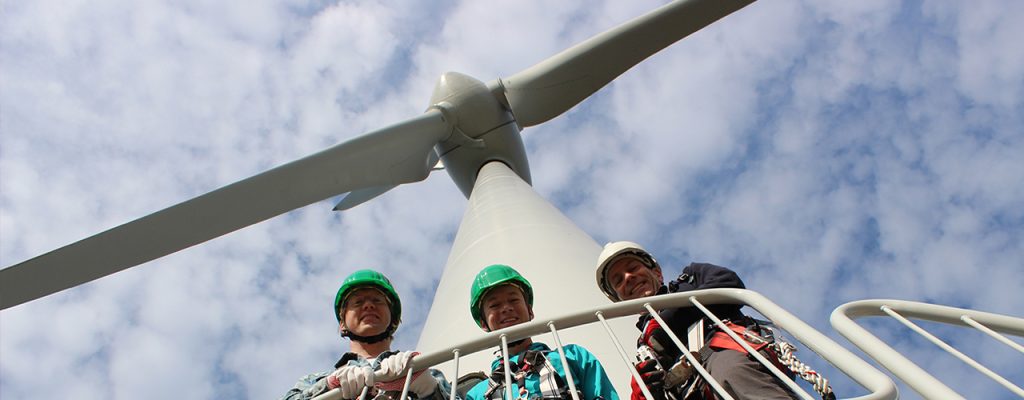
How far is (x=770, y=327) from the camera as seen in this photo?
3.30 m

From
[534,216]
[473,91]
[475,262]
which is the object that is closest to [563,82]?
[473,91]

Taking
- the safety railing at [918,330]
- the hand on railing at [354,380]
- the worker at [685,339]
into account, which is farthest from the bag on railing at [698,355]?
the hand on railing at [354,380]

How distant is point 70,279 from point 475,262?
4230mm

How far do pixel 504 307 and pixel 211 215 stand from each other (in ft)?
16.1

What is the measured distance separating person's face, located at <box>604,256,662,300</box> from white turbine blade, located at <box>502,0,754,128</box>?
7.37 m

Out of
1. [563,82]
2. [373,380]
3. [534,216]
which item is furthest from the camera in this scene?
[563,82]

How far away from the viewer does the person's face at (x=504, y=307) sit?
11.9 ft

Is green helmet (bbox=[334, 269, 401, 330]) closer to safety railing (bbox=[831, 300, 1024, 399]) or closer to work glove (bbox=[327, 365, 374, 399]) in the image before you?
work glove (bbox=[327, 365, 374, 399])

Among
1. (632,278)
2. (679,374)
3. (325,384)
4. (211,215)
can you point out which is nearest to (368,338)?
(325,384)

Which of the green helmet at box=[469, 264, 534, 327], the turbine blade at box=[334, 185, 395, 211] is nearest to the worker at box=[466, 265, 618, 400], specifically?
the green helmet at box=[469, 264, 534, 327]

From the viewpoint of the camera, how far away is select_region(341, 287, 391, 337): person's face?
371 cm

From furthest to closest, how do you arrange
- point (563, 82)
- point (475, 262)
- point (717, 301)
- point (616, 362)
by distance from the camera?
1. point (563, 82)
2. point (475, 262)
3. point (616, 362)
4. point (717, 301)

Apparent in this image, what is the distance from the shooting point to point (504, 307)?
12.0ft

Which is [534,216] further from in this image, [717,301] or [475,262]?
[717,301]
